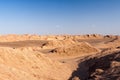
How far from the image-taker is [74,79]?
19.9 m

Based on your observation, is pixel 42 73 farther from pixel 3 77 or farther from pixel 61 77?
pixel 3 77

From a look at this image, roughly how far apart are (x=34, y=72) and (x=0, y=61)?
2.88 meters

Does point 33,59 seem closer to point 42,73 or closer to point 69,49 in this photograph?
point 42,73

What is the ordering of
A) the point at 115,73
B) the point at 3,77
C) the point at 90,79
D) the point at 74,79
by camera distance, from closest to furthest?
the point at 3,77 < the point at 115,73 < the point at 90,79 < the point at 74,79

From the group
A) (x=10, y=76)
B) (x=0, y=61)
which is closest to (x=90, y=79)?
(x=10, y=76)

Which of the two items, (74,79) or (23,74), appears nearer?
(23,74)

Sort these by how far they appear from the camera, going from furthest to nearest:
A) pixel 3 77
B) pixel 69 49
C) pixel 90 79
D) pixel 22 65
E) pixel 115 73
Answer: pixel 69 49 < pixel 22 65 < pixel 90 79 < pixel 115 73 < pixel 3 77

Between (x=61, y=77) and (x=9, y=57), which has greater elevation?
(x=9, y=57)

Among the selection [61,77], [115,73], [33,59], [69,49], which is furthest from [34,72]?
[69,49]

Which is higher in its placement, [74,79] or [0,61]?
[0,61]

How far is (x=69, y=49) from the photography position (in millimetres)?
38875

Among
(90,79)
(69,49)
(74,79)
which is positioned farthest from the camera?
(69,49)

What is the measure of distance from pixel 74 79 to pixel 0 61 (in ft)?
20.0

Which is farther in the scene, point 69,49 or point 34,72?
point 69,49
